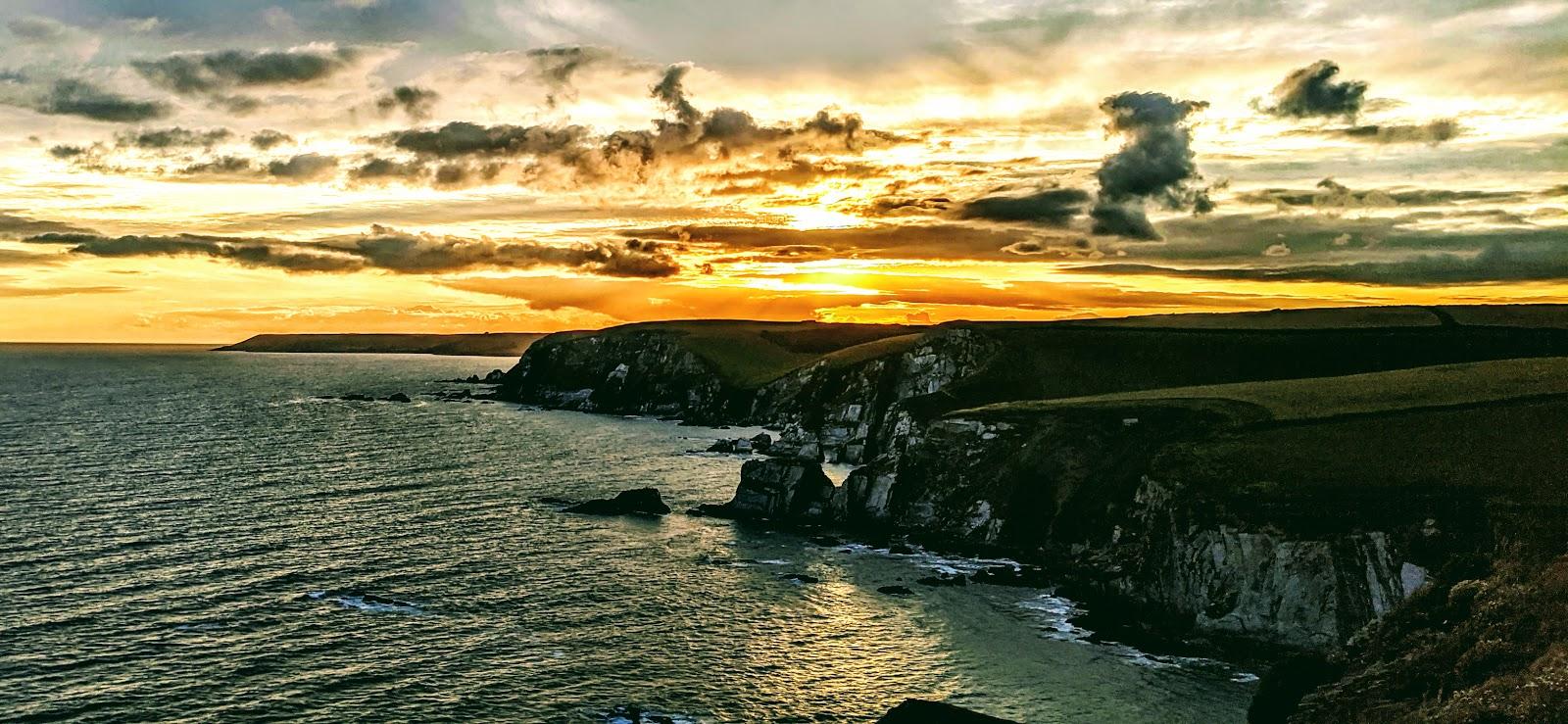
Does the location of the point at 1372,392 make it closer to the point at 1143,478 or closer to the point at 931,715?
the point at 1143,478

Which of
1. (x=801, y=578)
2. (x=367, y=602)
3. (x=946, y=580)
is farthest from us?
(x=801, y=578)

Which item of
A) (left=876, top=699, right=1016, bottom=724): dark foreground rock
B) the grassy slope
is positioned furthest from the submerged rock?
(left=876, top=699, right=1016, bottom=724): dark foreground rock

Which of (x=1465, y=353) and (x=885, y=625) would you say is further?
(x=1465, y=353)

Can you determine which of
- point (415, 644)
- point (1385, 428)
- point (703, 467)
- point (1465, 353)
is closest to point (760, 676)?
point (415, 644)

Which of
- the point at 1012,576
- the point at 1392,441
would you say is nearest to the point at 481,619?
the point at 1012,576

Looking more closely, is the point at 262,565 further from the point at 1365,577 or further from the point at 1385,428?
the point at 1385,428

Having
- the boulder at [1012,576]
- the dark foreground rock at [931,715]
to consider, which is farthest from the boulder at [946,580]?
the dark foreground rock at [931,715]
